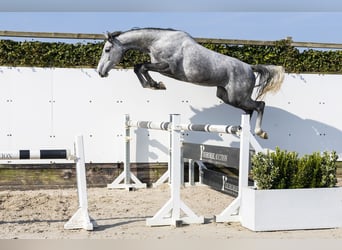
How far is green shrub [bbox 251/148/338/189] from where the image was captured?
425cm

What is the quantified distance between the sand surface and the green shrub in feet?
1.28

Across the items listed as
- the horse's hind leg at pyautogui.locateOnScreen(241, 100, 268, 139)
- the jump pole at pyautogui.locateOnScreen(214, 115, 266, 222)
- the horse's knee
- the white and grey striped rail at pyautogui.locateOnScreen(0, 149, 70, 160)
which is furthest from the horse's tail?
the white and grey striped rail at pyautogui.locateOnScreen(0, 149, 70, 160)

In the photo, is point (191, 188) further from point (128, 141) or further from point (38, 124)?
point (38, 124)

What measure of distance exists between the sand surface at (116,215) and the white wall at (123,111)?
62 centimetres

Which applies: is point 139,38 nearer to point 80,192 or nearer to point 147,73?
point 147,73

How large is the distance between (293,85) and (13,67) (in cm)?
366

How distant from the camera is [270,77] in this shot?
6.26 meters

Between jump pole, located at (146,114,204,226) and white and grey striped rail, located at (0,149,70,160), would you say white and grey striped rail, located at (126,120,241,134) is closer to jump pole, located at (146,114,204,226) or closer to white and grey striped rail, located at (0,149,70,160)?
jump pole, located at (146,114,204,226)

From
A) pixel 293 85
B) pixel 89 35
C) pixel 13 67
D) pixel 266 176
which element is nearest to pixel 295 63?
pixel 293 85

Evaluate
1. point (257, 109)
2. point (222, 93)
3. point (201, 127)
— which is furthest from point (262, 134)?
point (201, 127)

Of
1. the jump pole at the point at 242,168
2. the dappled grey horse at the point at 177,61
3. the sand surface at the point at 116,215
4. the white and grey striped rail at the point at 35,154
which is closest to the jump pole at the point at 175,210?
the sand surface at the point at 116,215

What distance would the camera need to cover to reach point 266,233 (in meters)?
4.11

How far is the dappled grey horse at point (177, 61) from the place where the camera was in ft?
18.9

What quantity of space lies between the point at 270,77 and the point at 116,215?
8.57 ft
